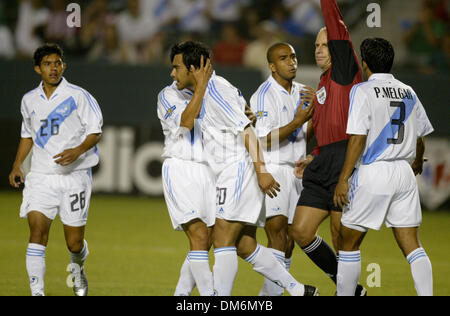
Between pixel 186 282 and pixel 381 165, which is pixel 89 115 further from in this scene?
pixel 381 165

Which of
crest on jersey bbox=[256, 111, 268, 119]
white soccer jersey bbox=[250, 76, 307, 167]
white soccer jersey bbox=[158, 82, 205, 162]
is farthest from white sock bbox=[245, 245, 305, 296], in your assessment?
crest on jersey bbox=[256, 111, 268, 119]

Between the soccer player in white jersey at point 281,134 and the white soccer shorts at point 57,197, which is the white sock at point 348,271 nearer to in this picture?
the soccer player in white jersey at point 281,134

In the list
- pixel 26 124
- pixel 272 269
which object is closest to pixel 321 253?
pixel 272 269

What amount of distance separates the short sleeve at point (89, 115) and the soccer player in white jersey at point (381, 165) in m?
2.26

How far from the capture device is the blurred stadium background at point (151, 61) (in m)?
12.4

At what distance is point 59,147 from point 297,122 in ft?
6.86

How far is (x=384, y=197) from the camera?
5.38m

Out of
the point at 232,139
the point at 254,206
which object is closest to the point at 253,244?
the point at 254,206

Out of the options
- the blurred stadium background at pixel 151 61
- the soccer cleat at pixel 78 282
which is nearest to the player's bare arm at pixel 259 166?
the soccer cleat at pixel 78 282

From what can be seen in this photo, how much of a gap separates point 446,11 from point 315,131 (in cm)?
820

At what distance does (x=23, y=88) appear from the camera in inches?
529

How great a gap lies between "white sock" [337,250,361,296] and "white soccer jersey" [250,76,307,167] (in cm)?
119

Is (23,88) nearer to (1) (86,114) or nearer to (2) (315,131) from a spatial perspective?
(1) (86,114)

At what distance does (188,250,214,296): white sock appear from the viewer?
5.54 metres
